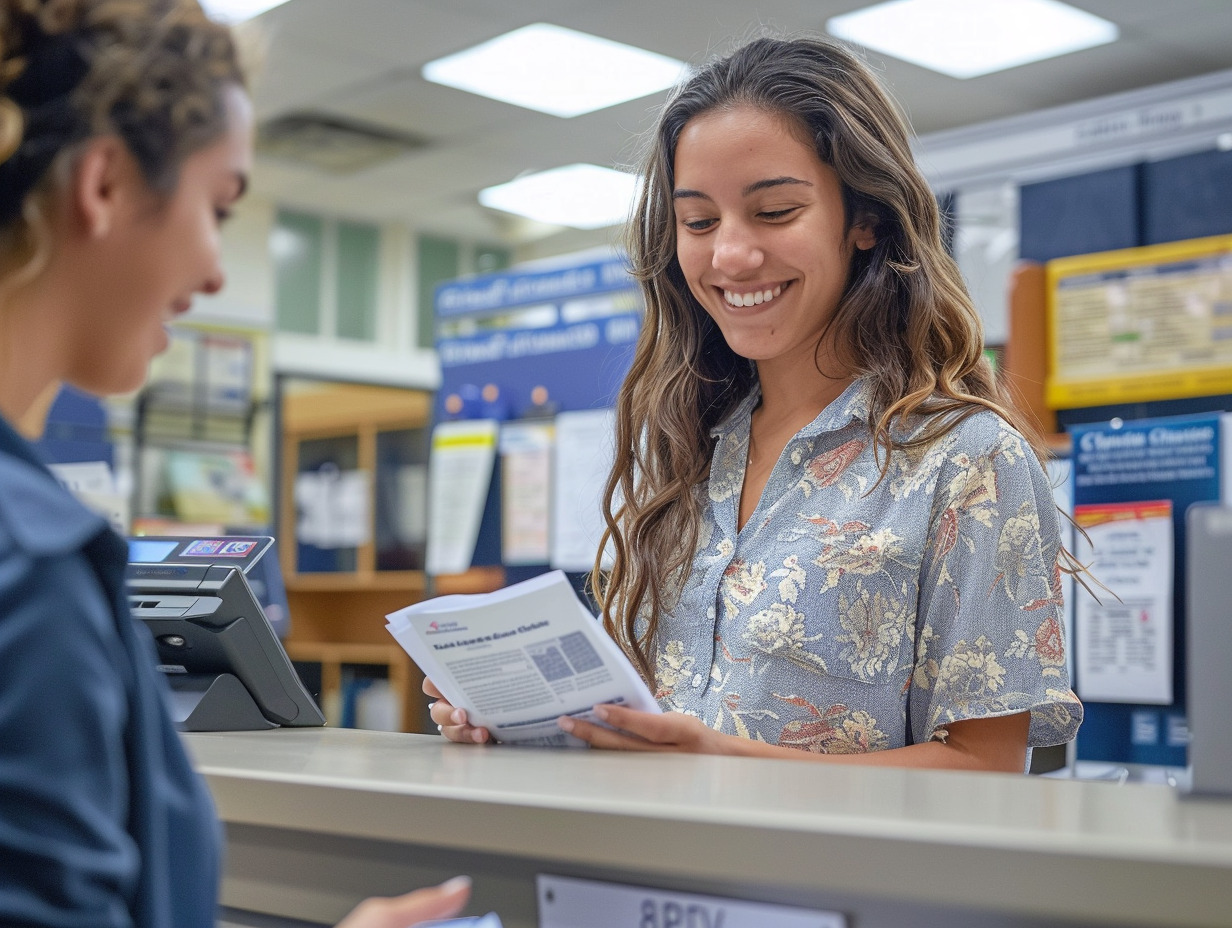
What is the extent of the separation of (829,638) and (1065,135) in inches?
172

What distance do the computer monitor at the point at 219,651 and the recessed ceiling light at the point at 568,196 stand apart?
5866 mm

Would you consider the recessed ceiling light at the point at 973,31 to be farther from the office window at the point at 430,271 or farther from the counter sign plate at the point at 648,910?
the counter sign plate at the point at 648,910

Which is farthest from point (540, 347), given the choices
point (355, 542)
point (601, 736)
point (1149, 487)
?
point (355, 542)

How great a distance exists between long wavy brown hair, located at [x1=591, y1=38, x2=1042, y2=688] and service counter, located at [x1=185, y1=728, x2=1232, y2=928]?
0.50 meters

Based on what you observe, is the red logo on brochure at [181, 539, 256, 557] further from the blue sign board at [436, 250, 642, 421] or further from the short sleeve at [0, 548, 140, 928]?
the blue sign board at [436, 250, 642, 421]

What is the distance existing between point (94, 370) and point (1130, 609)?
96.9 inches

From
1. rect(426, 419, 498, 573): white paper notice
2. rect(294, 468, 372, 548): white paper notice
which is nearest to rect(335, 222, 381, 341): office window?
rect(294, 468, 372, 548): white paper notice

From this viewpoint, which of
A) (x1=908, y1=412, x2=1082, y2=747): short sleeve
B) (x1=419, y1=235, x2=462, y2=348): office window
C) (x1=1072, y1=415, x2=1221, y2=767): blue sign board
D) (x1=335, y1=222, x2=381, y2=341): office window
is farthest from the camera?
(x1=419, y1=235, x2=462, y2=348): office window

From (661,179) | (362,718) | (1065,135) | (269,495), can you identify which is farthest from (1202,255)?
(269,495)

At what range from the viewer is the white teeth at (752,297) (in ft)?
5.25

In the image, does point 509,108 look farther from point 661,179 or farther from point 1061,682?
point 1061,682

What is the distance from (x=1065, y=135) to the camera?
526 centimetres

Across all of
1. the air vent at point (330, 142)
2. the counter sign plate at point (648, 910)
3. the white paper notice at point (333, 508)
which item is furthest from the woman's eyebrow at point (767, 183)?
the white paper notice at point (333, 508)

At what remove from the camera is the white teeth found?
5.25 ft
